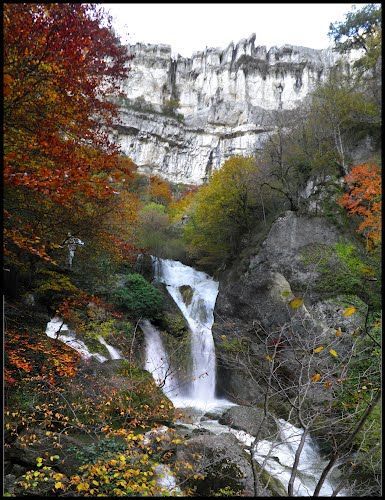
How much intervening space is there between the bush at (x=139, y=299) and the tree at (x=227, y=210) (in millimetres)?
4728

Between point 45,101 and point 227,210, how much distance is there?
527 inches

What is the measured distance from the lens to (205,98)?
5759 cm

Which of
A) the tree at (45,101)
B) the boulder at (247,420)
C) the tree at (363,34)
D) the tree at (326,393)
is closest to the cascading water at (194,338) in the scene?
the boulder at (247,420)

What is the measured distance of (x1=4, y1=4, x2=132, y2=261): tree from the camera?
13.1 ft

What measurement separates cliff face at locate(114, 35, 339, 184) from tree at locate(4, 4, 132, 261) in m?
47.7

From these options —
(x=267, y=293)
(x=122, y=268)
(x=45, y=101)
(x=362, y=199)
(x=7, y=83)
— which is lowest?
(x=267, y=293)

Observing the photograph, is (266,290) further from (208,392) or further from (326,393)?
(326,393)

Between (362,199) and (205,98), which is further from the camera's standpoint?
(205,98)

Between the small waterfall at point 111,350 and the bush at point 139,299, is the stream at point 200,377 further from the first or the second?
the bush at point 139,299

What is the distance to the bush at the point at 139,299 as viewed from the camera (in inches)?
610

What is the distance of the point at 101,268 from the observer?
39.9 ft

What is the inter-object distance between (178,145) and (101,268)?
4578 cm

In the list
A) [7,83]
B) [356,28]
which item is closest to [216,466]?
[7,83]

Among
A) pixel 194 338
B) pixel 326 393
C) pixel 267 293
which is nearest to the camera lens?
pixel 326 393
